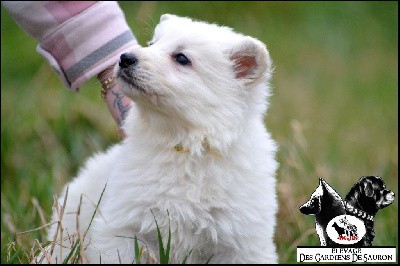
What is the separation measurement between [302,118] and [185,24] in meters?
4.89

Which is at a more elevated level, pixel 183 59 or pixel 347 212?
pixel 183 59

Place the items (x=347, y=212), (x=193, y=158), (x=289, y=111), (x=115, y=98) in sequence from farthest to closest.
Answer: (x=289, y=111)
(x=115, y=98)
(x=193, y=158)
(x=347, y=212)

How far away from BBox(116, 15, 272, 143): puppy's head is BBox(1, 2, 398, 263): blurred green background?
0.58 m

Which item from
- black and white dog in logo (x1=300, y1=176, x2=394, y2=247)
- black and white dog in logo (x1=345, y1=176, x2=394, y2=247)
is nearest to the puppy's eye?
black and white dog in logo (x1=300, y1=176, x2=394, y2=247)

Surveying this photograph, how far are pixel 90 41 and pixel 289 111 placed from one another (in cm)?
460

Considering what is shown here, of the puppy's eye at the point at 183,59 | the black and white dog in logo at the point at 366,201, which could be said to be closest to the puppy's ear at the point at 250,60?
the puppy's eye at the point at 183,59

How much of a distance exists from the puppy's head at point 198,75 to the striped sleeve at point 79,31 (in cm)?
54

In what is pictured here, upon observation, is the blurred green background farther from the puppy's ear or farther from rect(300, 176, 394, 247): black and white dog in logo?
rect(300, 176, 394, 247): black and white dog in logo

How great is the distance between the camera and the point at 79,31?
14.9 feet

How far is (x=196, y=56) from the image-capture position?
3.89 metres

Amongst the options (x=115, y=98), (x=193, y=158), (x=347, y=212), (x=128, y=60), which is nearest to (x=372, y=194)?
(x=347, y=212)

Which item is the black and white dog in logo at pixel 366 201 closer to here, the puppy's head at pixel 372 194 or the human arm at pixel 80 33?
the puppy's head at pixel 372 194

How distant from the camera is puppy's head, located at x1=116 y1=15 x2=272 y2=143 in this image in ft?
12.4

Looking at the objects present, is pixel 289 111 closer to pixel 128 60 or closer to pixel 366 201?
pixel 366 201
